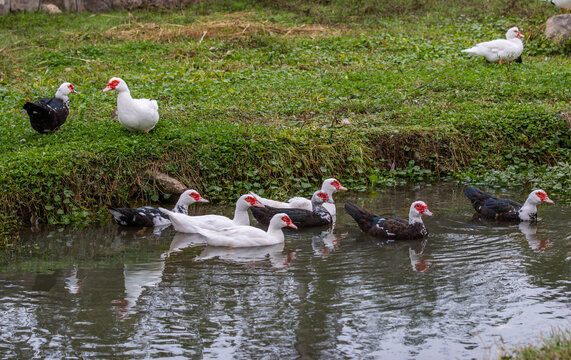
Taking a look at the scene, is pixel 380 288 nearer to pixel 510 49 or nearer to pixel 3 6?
pixel 510 49

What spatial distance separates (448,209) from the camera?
34.1 feet

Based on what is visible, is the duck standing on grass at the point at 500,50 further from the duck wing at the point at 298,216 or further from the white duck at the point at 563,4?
the duck wing at the point at 298,216

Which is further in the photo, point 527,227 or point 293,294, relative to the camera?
point 527,227

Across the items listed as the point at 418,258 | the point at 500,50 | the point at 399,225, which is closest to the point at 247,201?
the point at 399,225

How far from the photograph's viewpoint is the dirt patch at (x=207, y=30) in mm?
17781

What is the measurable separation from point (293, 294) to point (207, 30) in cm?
1194

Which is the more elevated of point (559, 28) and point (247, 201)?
point (559, 28)

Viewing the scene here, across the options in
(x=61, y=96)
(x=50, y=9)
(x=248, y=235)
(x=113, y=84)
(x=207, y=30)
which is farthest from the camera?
(x=50, y=9)

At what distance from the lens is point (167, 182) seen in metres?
10.8

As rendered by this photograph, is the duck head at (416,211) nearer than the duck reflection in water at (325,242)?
No

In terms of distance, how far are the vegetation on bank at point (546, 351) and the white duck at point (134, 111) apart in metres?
6.87

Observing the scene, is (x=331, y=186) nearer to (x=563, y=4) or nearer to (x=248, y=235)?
(x=248, y=235)

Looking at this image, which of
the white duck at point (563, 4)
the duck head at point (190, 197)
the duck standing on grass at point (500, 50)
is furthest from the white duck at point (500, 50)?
the duck head at point (190, 197)

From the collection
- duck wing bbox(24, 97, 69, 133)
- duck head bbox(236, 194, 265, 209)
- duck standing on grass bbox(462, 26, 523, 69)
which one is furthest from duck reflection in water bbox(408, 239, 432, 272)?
duck standing on grass bbox(462, 26, 523, 69)
